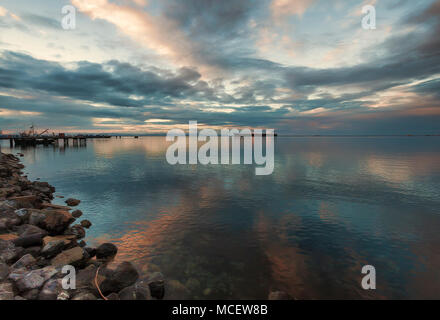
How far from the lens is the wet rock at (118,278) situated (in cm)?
890

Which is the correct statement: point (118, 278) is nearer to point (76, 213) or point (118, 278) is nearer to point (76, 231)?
point (76, 231)

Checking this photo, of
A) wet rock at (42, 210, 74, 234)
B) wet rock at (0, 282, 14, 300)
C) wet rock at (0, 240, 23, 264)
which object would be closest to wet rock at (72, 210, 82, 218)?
wet rock at (42, 210, 74, 234)

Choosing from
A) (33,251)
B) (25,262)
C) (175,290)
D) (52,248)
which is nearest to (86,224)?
(33,251)

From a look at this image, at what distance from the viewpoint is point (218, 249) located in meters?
12.9

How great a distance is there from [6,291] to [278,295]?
10221 mm

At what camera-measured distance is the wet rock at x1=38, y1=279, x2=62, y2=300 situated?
763 centimetres

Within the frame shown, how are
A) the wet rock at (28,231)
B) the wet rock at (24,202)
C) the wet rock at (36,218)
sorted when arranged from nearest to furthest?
the wet rock at (28,231)
the wet rock at (36,218)
the wet rock at (24,202)

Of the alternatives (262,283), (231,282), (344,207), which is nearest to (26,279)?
(231,282)

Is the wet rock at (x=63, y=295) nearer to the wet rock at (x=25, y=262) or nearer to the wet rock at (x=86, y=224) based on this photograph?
the wet rock at (x=25, y=262)

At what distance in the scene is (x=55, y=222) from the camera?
13719 millimetres

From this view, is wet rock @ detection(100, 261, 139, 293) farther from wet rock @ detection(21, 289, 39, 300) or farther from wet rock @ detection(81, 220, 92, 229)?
wet rock @ detection(81, 220, 92, 229)

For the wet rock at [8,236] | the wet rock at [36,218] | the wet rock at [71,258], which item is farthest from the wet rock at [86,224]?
the wet rock at [71,258]

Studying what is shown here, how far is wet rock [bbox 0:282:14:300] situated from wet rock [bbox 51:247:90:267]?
2.15 m
